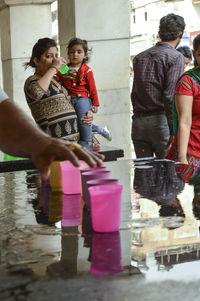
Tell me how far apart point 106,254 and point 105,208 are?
0.23m

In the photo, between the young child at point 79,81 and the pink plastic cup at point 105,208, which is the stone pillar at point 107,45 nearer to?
the young child at point 79,81

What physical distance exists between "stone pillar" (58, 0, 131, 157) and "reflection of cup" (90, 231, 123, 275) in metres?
4.53

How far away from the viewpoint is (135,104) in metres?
5.02

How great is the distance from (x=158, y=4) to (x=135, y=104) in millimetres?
18896

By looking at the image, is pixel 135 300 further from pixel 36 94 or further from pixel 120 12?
pixel 120 12

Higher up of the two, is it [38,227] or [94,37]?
[94,37]

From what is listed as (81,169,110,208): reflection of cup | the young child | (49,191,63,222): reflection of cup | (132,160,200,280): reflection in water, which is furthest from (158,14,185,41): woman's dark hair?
(81,169,110,208): reflection of cup

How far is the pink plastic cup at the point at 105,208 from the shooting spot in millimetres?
1632

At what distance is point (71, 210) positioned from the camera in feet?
6.54

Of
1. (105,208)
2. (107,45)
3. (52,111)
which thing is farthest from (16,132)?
(107,45)

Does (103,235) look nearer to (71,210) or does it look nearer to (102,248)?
(102,248)

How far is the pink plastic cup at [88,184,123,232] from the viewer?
1632mm

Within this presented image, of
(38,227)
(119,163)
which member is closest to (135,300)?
(38,227)

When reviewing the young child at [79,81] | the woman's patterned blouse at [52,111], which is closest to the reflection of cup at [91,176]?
the woman's patterned blouse at [52,111]
